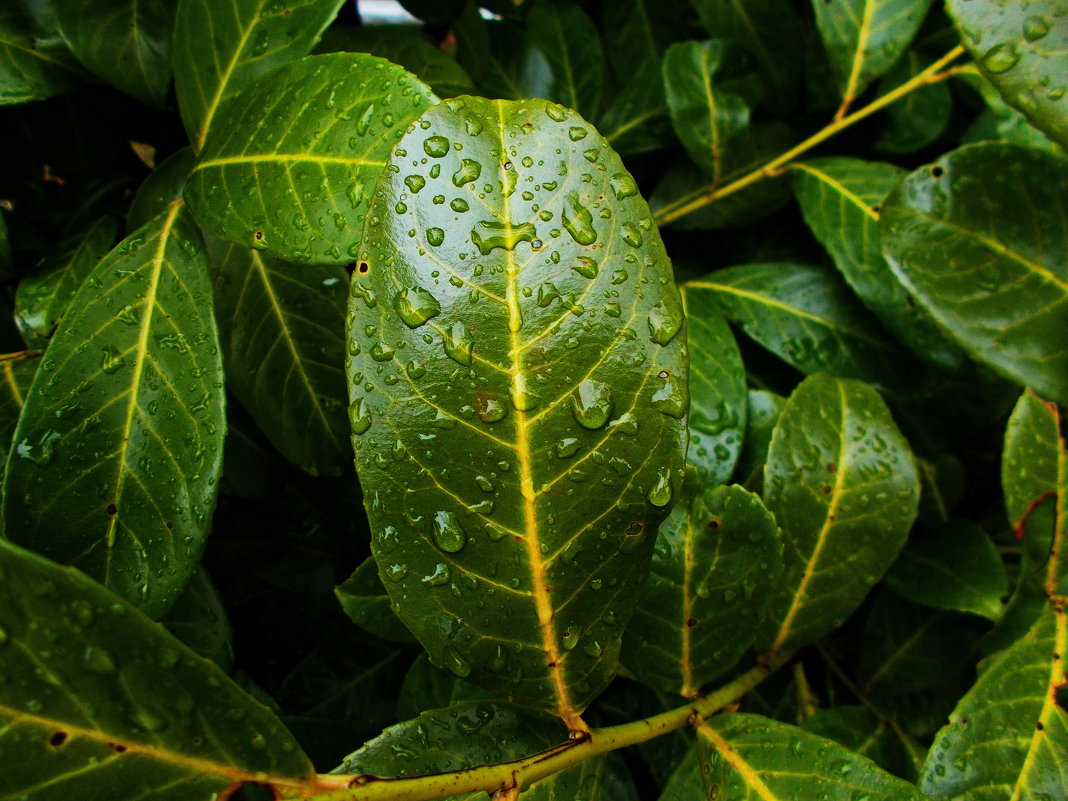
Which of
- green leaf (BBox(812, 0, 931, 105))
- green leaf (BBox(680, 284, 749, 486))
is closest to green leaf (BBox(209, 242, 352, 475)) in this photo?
green leaf (BBox(680, 284, 749, 486))

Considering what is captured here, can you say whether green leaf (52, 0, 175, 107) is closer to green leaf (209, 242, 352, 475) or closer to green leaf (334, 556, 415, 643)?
green leaf (209, 242, 352, 475)

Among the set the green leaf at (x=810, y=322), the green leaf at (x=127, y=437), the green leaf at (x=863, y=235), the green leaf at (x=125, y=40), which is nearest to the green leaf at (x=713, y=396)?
the green leaf at (x=810, y=322)

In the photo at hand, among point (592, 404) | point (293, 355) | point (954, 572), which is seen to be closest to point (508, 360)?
point (592, 404)

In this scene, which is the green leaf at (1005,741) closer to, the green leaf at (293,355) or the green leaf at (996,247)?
the green leaf at (996,247)

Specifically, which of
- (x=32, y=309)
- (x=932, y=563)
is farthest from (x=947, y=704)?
(x=32, y=309)

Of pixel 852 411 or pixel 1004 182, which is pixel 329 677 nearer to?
pixel 852 411

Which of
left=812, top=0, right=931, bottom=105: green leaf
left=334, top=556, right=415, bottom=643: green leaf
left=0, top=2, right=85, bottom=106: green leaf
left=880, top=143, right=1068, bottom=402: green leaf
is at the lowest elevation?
left=334, top=556, right=415, bottom=643: green leaf

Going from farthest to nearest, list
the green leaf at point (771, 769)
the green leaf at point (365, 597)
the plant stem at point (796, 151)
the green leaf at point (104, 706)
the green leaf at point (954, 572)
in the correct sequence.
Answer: the plant stem at point (796, 151) → the green leaf at point (954, 572) → the green leaf at point (365, 597) → the green leaf at point (771, 769) → the green leaf at point (104, 706)
